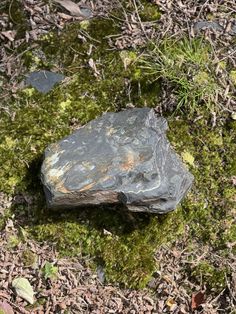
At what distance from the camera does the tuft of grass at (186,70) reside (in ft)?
14.8

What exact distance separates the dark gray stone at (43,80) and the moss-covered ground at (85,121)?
2.0 inches

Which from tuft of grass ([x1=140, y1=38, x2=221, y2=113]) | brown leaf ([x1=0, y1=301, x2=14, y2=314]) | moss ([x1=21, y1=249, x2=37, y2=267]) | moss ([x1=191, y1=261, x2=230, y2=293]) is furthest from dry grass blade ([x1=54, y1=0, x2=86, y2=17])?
brown leaf ([x1=0, y1=301, x2=14, y2=314])

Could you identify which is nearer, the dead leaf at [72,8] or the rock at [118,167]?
the rock at [118,167]

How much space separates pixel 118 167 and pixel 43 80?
3.49ft

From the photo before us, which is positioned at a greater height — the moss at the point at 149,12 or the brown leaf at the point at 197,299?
the moss at the point at 149,12

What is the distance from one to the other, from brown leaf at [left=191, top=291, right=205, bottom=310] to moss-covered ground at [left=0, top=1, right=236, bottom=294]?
119 mm

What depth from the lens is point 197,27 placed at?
480cm

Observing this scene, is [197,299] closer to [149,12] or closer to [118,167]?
[118,167]

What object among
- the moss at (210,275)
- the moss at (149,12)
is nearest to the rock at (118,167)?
the moss at (210,275)

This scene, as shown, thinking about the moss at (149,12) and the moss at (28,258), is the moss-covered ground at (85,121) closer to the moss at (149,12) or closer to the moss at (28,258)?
the moss at (28,258)

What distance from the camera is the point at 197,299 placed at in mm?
4164

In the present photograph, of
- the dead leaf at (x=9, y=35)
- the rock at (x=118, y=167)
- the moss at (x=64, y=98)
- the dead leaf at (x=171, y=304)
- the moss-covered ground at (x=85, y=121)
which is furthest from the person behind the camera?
the dead leaf at (x=9, y=35)

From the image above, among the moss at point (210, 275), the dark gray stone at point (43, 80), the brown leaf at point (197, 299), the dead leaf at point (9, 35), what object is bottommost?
the brown leaf at point (197, 299)

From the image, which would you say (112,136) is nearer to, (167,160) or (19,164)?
(167,160)
